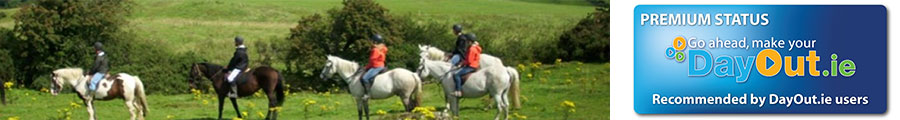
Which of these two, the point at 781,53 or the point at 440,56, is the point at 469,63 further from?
the point at 781,53

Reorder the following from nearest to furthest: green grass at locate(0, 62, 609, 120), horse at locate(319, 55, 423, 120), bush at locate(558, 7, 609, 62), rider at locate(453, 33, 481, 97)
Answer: horse at locate(319, 55, 423, 120) → rider at locate(453, 33, 481, 97) → green grass at locate(0, 62, 609, 120) → bush at locate(558, 7, 609, 62)

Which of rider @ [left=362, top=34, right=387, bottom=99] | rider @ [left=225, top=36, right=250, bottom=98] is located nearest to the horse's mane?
rider @ [left=362, top=34, right=387, bottom=99]

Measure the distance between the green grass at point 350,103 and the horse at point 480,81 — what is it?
42cm

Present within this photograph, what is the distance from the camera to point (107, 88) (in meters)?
18.8

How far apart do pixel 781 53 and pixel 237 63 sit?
487cm

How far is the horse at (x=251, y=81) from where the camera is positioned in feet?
62.2

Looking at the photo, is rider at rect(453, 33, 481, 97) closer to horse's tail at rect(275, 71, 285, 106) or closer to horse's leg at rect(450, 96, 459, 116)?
horse's leg at rect(450, 96, 459, 116)

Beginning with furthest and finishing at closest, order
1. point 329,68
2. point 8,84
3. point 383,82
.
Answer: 1. point 8,84
2. point 329,68
3. point 383,82

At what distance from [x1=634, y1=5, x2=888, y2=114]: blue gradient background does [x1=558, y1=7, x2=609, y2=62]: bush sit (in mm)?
1762

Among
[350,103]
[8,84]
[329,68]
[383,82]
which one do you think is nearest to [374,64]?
[383,82]

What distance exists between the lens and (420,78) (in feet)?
61.5

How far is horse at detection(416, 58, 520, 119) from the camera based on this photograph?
61.4ft

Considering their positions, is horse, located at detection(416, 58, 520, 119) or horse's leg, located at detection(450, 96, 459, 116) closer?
horse, located at detection(416, 58, 520, 119)

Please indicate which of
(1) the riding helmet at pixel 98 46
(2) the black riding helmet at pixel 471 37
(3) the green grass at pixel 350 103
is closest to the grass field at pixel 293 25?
(3) the green grass at pixel 350 103
